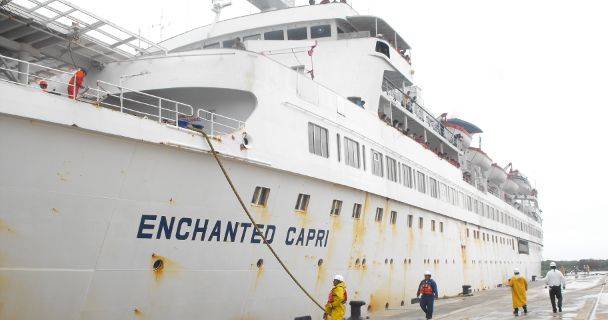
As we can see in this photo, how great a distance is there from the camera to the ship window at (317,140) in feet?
40.6

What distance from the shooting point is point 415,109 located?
23.5 meters

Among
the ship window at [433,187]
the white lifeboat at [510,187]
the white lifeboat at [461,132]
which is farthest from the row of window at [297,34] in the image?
the white lifeboat at [510,187]

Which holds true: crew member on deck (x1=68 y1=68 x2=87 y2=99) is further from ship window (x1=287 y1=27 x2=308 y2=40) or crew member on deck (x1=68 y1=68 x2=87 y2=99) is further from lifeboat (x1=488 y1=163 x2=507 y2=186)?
lifeboat (x1=488 y1=163 x2=507 y2=186)

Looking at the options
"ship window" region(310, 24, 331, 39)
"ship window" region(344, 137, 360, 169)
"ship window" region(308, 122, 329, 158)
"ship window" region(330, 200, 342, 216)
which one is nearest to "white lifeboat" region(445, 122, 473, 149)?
"ship window" region(310, 24, 331, 39)

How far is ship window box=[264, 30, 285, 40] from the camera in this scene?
18406 millimetres

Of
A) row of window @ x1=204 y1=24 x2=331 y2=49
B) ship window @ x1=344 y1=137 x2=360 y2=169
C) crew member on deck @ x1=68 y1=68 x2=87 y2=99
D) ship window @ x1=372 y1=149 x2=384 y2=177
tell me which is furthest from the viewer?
row of window @ x1=204 y1=24 x2=331 y2=49

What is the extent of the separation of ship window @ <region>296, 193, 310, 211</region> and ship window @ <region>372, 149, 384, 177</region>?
3.88 meters

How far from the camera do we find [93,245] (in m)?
7.82

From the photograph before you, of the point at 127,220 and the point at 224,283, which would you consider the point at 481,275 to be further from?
the point at 127,220

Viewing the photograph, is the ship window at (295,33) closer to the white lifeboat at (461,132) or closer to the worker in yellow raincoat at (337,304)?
the worker in yellow raincoat at (337,304)

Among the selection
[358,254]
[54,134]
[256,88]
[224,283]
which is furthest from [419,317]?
[54,134]

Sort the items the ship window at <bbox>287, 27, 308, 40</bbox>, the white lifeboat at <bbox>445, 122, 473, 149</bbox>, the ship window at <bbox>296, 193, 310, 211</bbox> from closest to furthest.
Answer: the ship window at <bbox>296, 193, 310, 211</bbox>, the ship window at <bbox>287, 27, 308, 40</bbox>, the white lifeboat at <bbox>445, 122, 473, 149</bbox>

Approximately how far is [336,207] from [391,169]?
4.13 meters

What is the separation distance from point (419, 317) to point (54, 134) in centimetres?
995
